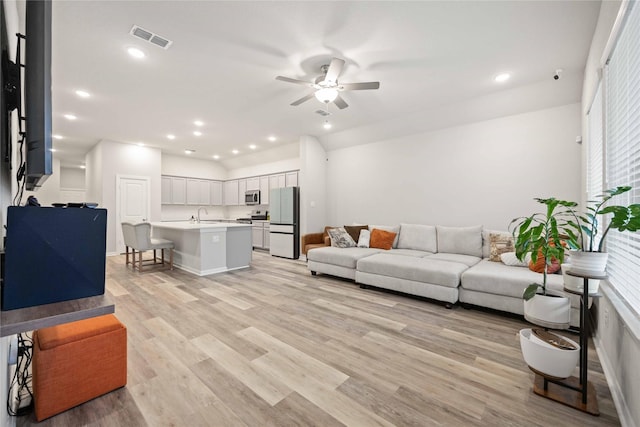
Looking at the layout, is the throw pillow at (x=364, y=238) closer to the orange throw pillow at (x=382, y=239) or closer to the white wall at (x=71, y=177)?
the orange throw pillow at (x=382, y=239)

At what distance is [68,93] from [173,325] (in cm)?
380

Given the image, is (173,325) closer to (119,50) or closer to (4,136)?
(4,136)

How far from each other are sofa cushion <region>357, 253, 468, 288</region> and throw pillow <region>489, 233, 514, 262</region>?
57 centimetres

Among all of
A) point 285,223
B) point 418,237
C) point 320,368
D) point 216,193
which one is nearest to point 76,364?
point 320,368

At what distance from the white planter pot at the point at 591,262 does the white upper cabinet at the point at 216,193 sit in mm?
9162

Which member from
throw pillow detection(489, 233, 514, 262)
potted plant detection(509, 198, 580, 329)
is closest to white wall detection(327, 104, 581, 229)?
throw pillow detection(489, 233, 514, 262)

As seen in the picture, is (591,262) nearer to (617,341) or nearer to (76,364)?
(617,341)

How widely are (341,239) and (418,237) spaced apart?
134cm

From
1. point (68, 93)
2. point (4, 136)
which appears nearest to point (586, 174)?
point (4, 136)

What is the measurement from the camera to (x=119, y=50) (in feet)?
9.36

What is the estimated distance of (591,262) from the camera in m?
1.60

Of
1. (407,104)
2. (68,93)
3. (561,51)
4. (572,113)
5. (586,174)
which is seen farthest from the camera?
(407,104)

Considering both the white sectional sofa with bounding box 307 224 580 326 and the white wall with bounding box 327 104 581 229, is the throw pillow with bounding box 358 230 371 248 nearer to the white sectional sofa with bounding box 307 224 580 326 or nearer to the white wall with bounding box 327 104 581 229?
the white sectional sofa with bounding box 307 224 580 326

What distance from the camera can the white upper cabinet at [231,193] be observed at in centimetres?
903
